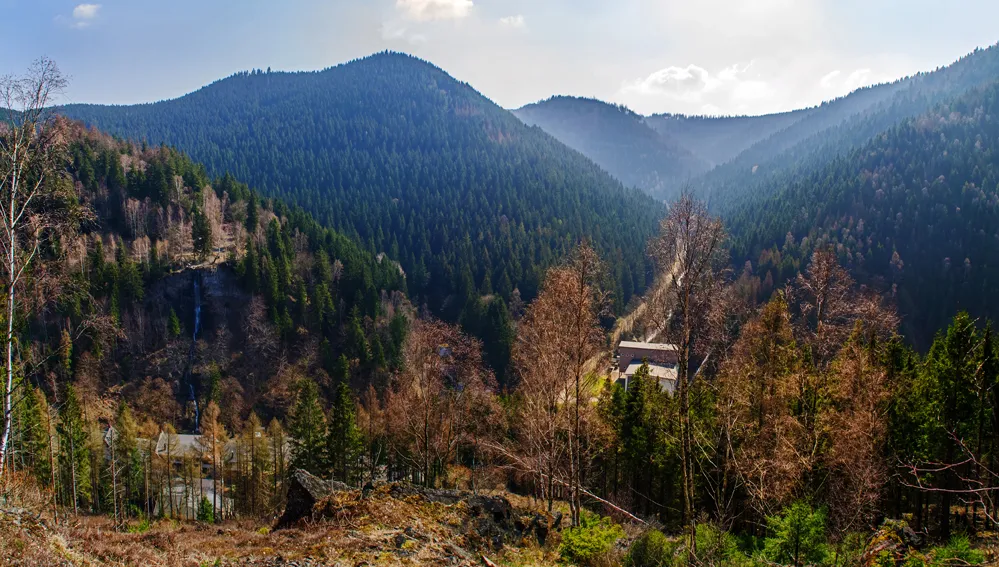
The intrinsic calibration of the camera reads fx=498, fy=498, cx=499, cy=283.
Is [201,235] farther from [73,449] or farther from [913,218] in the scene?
[913,218]

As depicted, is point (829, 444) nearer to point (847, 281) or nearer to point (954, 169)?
point (847, 281)

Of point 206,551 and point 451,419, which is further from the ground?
point 206,551

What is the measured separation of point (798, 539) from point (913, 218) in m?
122

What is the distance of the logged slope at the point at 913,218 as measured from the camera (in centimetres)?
9094

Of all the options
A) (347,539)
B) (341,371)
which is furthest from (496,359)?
(347,539)

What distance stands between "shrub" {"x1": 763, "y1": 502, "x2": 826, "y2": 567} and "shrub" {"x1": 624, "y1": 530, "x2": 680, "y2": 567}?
8.98ft

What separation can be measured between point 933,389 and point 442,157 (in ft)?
591

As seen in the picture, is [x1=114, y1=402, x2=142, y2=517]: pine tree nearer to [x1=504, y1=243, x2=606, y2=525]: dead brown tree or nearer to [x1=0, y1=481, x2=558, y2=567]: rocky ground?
[x1=0, y1=481, x2=558, y2=567]: rocky ground

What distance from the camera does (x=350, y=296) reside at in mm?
78938

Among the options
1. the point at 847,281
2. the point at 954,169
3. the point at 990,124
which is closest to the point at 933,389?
the point at 847,281

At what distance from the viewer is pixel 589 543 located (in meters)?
12.8

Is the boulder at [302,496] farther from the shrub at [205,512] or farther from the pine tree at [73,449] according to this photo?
the shrub at [205,512]

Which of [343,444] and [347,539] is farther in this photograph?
[343,444]

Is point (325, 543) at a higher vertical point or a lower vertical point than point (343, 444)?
higher
